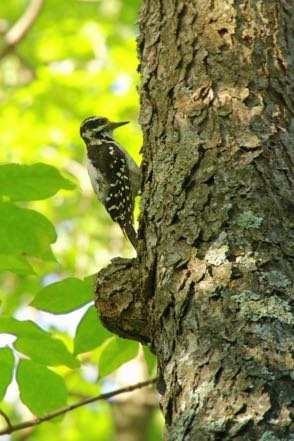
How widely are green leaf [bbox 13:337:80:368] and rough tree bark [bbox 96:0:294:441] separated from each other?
30 cm

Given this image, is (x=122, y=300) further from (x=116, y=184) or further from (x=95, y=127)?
(x=95, y=127)

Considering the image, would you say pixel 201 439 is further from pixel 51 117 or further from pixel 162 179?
pixel 51 117

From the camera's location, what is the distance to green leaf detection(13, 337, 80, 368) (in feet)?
10.8

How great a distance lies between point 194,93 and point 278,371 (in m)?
Result: 1.23

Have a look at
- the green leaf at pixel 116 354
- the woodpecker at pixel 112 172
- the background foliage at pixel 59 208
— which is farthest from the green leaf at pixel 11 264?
the woodpecker at pixel 112 172

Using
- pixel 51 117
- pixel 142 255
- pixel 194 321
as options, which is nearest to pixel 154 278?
pixel 142 255

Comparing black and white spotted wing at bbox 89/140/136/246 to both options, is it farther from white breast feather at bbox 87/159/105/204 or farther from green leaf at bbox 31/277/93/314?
green leaf at bbox 31/277/93/314

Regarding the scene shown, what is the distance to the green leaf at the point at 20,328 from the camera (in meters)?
3.27

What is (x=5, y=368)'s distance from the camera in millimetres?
3168

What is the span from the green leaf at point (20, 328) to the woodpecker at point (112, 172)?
8.59ft

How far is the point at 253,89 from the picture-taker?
3.12 meters

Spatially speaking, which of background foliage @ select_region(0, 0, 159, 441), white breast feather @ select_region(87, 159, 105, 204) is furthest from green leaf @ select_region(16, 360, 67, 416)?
white breast feather @ select_region(87, 159, 105, 204)

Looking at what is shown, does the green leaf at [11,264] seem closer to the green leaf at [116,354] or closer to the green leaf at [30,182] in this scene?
the green leaf at [30,182]

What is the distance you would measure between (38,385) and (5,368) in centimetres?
19
